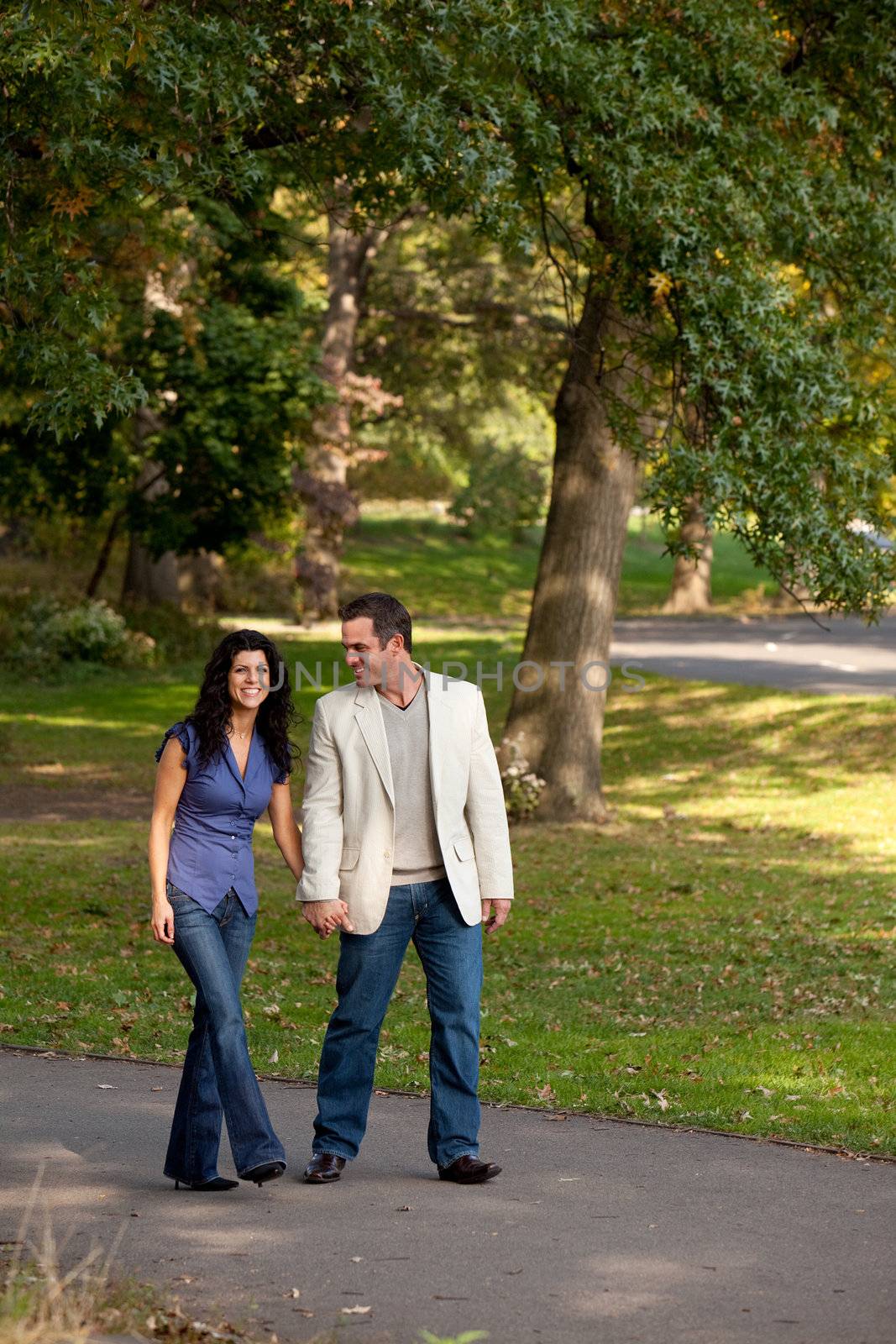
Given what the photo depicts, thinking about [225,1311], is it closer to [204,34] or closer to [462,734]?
[462,734]

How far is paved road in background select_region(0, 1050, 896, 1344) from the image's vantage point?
15.3ft

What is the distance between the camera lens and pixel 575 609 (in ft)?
54.9

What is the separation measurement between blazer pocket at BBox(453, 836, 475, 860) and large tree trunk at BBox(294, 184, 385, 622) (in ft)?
86.6

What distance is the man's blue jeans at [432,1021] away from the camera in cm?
591

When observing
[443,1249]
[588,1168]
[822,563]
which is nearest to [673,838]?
[822,563]

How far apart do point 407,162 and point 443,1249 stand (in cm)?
718

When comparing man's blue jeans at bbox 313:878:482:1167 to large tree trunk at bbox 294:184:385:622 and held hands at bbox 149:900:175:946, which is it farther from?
large tree trunk at bbox 294:184:385:622

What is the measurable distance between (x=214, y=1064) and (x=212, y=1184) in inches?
16.8

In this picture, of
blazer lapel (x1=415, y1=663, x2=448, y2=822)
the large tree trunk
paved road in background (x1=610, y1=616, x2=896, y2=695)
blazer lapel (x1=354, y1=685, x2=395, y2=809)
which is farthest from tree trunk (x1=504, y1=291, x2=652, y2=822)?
the large tree trunk

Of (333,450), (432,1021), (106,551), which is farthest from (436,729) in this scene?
(333,450)

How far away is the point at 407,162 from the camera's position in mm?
10445

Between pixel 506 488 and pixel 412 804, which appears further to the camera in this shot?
pixel 506 488

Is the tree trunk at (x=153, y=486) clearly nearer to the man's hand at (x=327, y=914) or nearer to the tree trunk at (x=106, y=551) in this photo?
the tree trunk at (x=106, y=551)

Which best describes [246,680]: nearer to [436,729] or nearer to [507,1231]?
[436,729]
